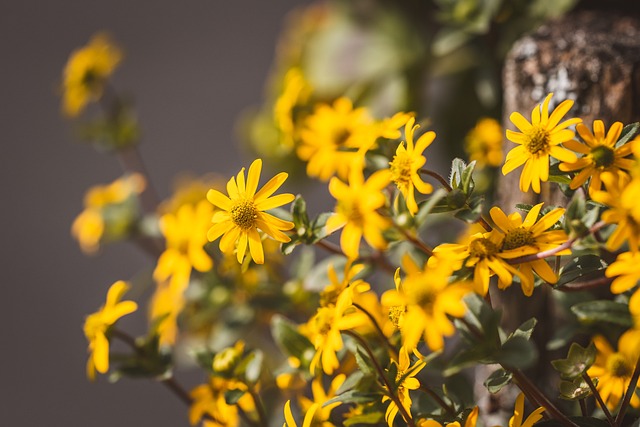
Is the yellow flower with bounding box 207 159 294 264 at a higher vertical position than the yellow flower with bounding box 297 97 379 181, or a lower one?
higher

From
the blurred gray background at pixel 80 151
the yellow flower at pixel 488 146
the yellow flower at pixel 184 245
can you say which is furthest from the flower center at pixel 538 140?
the blurred gray background at pixel 80 151

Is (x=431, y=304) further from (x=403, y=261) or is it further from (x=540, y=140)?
(x=540, y=140)

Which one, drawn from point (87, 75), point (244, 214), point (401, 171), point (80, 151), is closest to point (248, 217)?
point (244, 214)

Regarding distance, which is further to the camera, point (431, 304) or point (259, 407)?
point (259, 407)

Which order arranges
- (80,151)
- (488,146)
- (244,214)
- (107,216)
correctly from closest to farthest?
(244,214) → (488,146) → (107,216) → (80,151)

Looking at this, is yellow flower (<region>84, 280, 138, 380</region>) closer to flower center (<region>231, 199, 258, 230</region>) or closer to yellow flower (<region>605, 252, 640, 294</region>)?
flower center (<region>231, 199, 258, 230</region>)

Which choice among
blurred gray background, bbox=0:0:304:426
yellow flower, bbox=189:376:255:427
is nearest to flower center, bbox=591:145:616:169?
yellow flower, bbox=189:376:255:427
